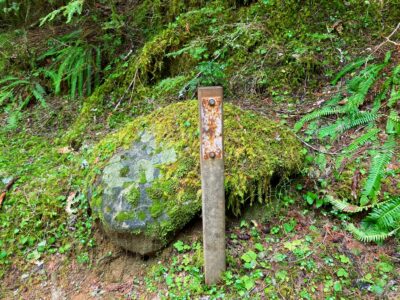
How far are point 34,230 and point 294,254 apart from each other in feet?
9.25

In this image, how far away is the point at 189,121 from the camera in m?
3.77

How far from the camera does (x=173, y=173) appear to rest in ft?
11.3

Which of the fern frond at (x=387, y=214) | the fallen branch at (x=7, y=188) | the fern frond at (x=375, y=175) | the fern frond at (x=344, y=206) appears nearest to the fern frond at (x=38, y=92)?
the fallen branch at (x=7, y=188)

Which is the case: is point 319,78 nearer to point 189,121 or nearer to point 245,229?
point 189,121

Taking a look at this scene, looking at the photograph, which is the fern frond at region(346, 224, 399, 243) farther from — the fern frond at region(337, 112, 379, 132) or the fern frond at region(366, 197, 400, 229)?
the fern frond at region(337, 112, 379, 132)

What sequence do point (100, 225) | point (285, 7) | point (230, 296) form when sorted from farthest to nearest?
point (285, 7) < point (100, 225) < point (230, 296)

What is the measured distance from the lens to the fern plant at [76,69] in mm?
6105

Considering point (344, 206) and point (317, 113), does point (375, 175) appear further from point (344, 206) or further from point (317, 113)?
point (317, 113)

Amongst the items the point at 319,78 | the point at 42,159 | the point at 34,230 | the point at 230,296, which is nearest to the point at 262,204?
the point at 230,296

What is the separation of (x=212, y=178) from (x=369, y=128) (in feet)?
6.68

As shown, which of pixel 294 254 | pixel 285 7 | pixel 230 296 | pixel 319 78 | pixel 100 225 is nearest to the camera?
pixel 230 296

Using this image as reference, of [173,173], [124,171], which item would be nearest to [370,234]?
[173,173]

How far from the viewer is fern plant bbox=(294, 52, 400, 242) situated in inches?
117

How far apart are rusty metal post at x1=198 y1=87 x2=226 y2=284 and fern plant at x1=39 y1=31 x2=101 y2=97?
4.18 metres
